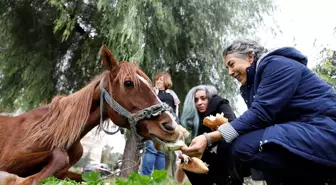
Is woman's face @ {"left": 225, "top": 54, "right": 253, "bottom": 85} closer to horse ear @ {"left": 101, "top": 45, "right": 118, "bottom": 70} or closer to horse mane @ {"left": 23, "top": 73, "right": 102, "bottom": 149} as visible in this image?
horse ear @ {"left": 101, "top": 45, "right": 118, "bottom": 70}

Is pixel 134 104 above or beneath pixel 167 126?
above

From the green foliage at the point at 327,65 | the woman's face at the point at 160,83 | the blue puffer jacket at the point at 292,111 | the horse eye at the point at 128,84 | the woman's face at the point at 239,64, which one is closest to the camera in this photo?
the blue puffer jacket at the point at 292,111

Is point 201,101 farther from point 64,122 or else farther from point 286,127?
point 286,127

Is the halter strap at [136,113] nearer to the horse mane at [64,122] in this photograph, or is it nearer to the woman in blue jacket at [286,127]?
the horse mane at [64,122]

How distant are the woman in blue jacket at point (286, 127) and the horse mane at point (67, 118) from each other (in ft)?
3.30

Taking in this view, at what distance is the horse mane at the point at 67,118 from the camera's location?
123 inches

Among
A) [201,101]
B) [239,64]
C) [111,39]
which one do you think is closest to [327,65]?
[111,39]

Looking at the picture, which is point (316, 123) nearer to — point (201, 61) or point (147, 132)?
point (147, 132)

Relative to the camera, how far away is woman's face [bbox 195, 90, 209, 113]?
4.25 meters

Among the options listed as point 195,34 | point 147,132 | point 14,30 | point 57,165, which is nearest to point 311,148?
point 147,132

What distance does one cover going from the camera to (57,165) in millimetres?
2826

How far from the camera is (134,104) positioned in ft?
10.4

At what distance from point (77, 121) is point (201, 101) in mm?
1586

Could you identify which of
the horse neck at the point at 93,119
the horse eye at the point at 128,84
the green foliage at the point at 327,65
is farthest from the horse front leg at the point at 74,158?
→ the green foliage at the point at 327,65
